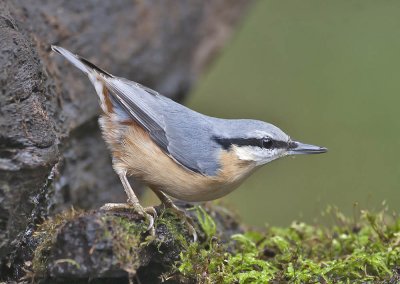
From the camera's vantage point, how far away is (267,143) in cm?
372

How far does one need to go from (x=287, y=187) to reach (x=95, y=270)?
19.3ft

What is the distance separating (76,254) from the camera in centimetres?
286

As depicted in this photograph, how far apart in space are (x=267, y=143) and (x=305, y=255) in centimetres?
79

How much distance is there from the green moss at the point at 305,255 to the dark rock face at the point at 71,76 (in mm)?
910

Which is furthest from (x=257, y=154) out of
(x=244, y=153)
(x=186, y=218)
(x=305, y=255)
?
(x=305, y=255)

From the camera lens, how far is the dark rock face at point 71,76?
3.10m

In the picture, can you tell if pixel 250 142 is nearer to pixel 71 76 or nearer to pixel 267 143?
pixel 267 143

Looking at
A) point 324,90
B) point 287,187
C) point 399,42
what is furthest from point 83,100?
point 399,42

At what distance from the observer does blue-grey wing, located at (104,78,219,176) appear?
3.69m

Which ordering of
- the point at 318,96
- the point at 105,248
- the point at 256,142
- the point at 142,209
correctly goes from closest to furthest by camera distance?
the point at 105,248 → the point at 142,209 → the point at 256,142 → the point at 318,96

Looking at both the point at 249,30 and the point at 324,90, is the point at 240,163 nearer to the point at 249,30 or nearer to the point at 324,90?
the point at 324,90

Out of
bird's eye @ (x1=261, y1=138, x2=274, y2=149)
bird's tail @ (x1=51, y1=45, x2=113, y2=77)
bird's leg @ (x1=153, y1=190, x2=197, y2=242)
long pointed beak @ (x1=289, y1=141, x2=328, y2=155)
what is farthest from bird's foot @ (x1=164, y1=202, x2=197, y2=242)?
bird's tail @ (x1=51, y1=45, x2=113, y2=77)

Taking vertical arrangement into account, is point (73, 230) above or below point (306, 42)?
below

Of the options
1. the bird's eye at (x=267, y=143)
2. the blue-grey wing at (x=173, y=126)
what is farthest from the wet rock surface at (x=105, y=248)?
the bird's eye at (x=267, y=143)
